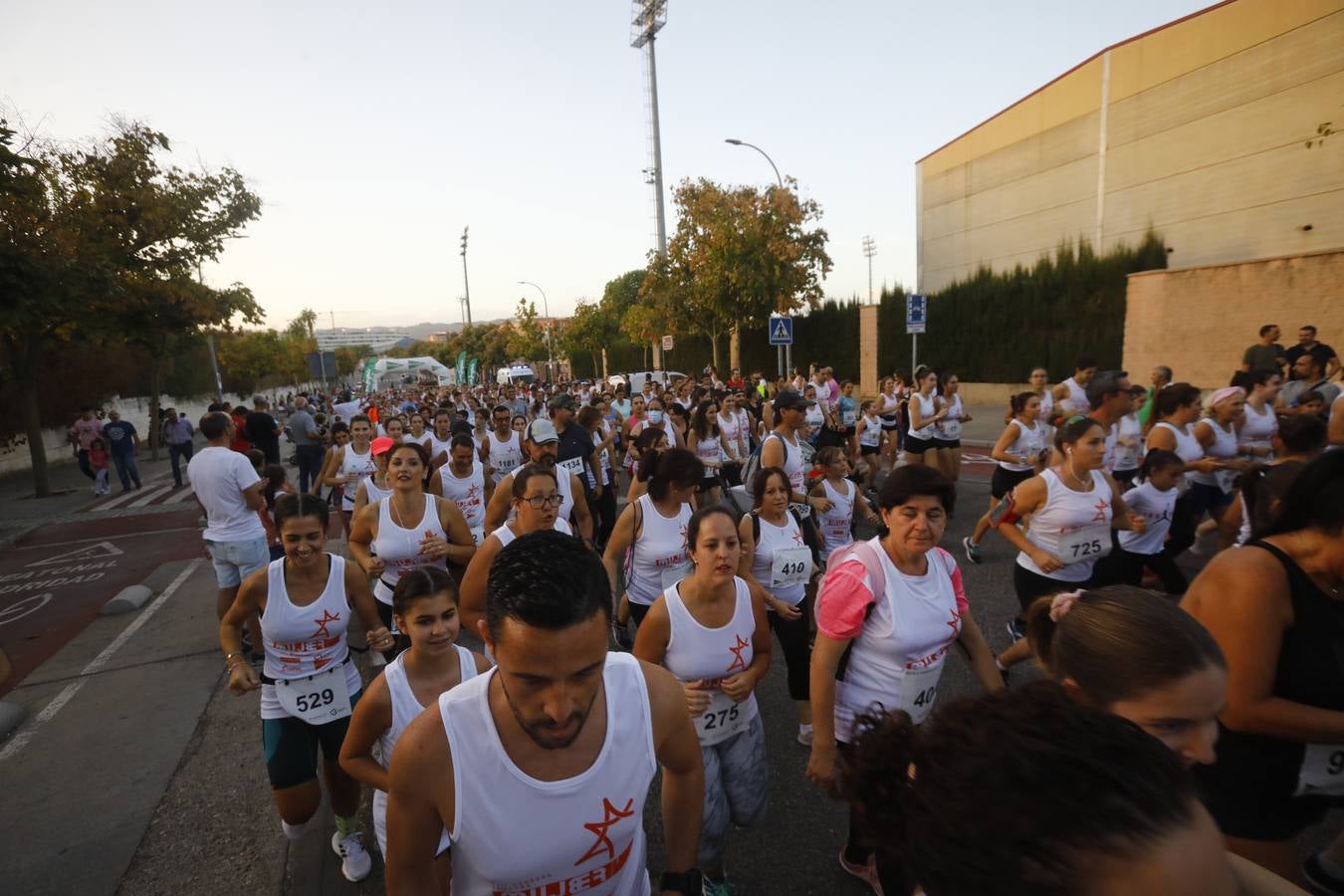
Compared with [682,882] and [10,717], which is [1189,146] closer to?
[682,882]

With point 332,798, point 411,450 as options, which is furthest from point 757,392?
point 332,798

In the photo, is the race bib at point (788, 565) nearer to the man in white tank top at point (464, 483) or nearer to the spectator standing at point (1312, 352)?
the man in white tank top at point (464, 483)

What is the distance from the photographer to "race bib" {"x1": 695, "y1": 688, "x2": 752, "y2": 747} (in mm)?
2828

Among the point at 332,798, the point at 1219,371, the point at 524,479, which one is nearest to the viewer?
the point at 332,798

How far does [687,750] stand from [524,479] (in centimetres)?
200

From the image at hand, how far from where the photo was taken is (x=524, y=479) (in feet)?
11.7

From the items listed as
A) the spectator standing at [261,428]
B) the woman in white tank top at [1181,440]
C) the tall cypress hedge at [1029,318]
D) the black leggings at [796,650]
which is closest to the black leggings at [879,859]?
the black leggings at [796,650]

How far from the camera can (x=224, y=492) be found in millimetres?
5648

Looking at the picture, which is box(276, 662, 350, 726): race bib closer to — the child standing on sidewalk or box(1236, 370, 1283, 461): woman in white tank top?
box(1236, 370, 1283, 461): woman in white tank top

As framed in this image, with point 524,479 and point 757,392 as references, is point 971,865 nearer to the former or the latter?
point 524,479

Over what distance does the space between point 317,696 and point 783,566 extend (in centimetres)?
260

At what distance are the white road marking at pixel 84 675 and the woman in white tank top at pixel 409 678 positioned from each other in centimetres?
417

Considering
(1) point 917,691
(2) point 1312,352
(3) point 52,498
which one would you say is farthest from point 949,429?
(3) point 52,498

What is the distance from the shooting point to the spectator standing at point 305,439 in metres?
11.6
